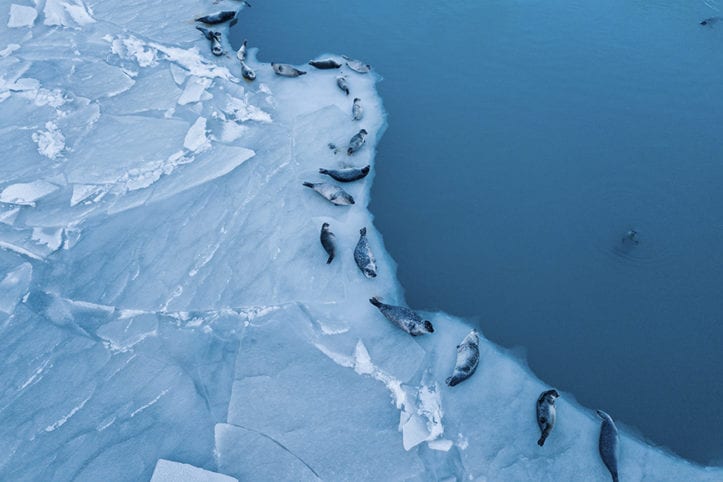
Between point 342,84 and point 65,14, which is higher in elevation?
point 342,84

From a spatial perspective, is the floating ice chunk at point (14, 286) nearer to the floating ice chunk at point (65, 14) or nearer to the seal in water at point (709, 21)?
the floating ice chunk at point (65, 14)

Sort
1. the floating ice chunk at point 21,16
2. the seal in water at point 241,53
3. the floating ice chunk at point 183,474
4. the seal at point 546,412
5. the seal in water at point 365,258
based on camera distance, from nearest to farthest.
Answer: the floating ice chunk at point 183,474, the seal at point 546,412, the seal in water at point 365,258, the seal in water at point 241,53, the floating ice chunk at point 21,16

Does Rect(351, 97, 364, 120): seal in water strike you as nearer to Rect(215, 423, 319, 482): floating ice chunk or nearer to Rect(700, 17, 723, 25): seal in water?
Rect(215, 423, 319, 482): floating ice chunk

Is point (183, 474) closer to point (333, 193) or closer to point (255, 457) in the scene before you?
point (255, 457)

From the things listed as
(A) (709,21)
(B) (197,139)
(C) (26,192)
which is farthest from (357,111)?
(A) (709,21)

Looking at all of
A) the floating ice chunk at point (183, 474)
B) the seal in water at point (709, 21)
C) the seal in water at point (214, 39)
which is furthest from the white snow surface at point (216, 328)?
the seal in water at point (709, 21)

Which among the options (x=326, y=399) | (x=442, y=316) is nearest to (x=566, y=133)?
(x=442, y=316)
